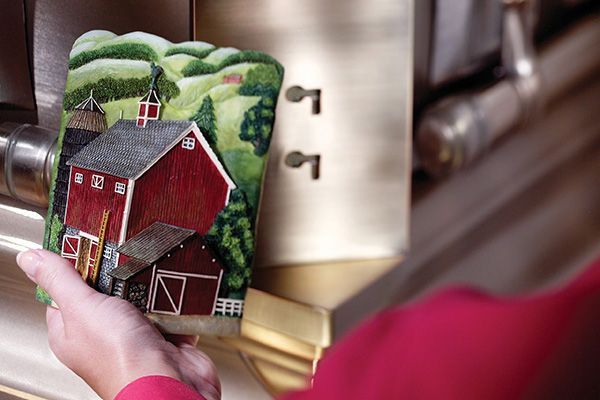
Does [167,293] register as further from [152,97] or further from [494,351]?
[494,351]

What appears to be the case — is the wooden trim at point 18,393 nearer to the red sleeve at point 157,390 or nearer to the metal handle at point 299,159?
the red sleeve at point 157,390

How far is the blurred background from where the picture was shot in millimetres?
539

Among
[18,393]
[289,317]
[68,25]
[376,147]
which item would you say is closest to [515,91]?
[376,147]

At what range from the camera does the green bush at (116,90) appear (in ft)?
1.80

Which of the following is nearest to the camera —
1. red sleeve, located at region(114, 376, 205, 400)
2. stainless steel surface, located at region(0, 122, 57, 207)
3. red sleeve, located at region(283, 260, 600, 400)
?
red sleeve, located at region(283, 260, 600, 400)

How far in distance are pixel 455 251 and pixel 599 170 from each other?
112 millimetres

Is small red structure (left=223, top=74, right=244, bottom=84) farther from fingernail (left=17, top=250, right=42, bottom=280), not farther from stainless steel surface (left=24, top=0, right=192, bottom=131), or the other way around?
fingernail (left=17, top=250, right=42, bottom=280)

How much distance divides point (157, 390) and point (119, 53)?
23 cm

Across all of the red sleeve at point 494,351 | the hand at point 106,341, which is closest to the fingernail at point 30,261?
the hand at point 106,341

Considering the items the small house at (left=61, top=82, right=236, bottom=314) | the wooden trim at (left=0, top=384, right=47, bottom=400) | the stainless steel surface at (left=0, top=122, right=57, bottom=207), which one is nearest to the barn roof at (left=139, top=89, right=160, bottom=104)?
the small house at (left=61, top=82, right=236, bottom=314)

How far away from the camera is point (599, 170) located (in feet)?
1.77

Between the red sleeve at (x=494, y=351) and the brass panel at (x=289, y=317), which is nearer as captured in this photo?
the red sleeve at (x=494, y=351)

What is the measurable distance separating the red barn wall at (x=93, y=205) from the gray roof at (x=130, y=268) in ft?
0.06

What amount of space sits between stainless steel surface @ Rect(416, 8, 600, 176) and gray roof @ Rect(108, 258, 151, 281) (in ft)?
0.70
